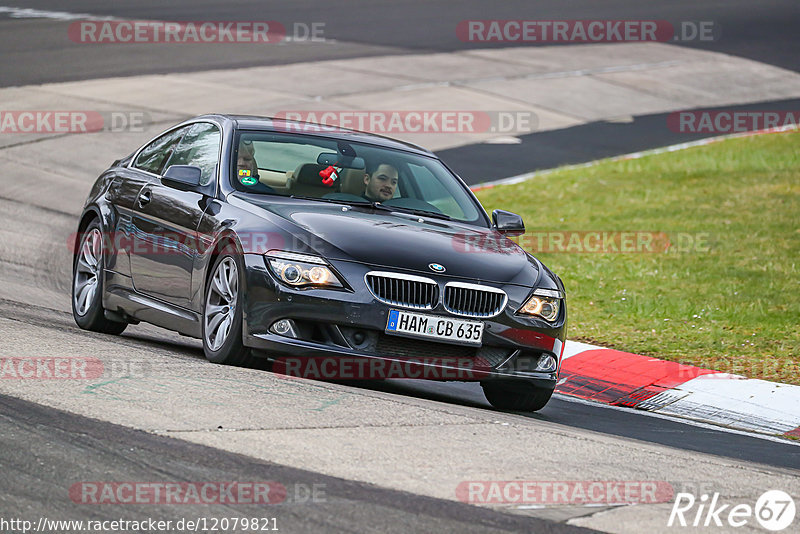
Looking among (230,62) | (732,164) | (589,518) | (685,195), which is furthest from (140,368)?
(230,62)

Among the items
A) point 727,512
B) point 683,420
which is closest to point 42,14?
point 683,420

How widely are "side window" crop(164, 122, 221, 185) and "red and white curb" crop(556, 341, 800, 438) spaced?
301 cm

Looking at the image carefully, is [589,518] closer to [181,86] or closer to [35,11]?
[181,86]

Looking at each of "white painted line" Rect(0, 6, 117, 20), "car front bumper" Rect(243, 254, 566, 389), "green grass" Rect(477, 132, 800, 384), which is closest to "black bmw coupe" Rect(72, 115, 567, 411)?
"car front bumper" Rect(243, 254, 566, 389)

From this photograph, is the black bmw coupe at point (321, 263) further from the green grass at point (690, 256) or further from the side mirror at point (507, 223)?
the green grass at point (690, 256)

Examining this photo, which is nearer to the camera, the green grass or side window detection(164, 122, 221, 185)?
side window detection(164, 122, 221, 185)

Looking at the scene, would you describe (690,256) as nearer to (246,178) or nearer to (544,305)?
(544,305)

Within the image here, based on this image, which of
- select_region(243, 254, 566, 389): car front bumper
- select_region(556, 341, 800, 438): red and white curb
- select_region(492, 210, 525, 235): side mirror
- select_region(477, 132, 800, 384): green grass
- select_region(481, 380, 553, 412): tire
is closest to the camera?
select_region(243, 254, 566, 389): car front bumper

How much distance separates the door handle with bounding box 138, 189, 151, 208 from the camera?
8.85 metres

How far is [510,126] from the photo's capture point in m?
23.5

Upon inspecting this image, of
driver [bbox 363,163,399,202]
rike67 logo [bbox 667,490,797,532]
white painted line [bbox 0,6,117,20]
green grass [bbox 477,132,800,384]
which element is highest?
white painted line [bbox 0,6,117,20]

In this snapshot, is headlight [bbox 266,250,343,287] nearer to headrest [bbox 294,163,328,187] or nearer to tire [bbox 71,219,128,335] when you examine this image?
headrest [bbox 294,163,328,187]

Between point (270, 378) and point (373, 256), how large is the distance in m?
0.90

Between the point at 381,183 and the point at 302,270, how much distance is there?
1499mm
